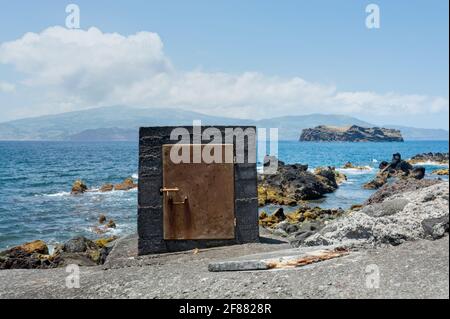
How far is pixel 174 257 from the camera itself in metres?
10.5

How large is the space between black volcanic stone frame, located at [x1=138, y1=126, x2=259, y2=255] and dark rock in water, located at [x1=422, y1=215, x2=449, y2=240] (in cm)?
370

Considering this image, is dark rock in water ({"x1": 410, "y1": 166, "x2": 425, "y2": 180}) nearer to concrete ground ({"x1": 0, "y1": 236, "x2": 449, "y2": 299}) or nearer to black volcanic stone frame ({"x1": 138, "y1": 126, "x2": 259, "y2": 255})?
black volcanic stone frame ({"x1": 138, "y1": 126, "x2": 259, "y2": 255})

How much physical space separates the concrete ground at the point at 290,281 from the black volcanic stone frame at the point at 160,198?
4.62 feet

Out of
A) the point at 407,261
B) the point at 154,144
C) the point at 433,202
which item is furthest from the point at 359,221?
the point at 154,144

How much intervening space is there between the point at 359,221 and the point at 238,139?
9.98ft

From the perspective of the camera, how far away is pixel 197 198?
10797 millimetres

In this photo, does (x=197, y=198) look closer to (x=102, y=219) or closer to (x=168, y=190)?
(x=168, y=190)

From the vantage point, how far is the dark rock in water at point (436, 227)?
8273 millimetres

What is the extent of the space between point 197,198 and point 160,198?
78cm

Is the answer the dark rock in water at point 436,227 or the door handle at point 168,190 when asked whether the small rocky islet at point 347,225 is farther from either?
the door handle at point 168,190

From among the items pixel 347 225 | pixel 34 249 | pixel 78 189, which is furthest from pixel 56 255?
pixel 78 189

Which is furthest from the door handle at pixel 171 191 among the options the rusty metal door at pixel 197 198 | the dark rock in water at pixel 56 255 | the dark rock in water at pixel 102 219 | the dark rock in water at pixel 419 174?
the dark rock in water at pixel 419 174
